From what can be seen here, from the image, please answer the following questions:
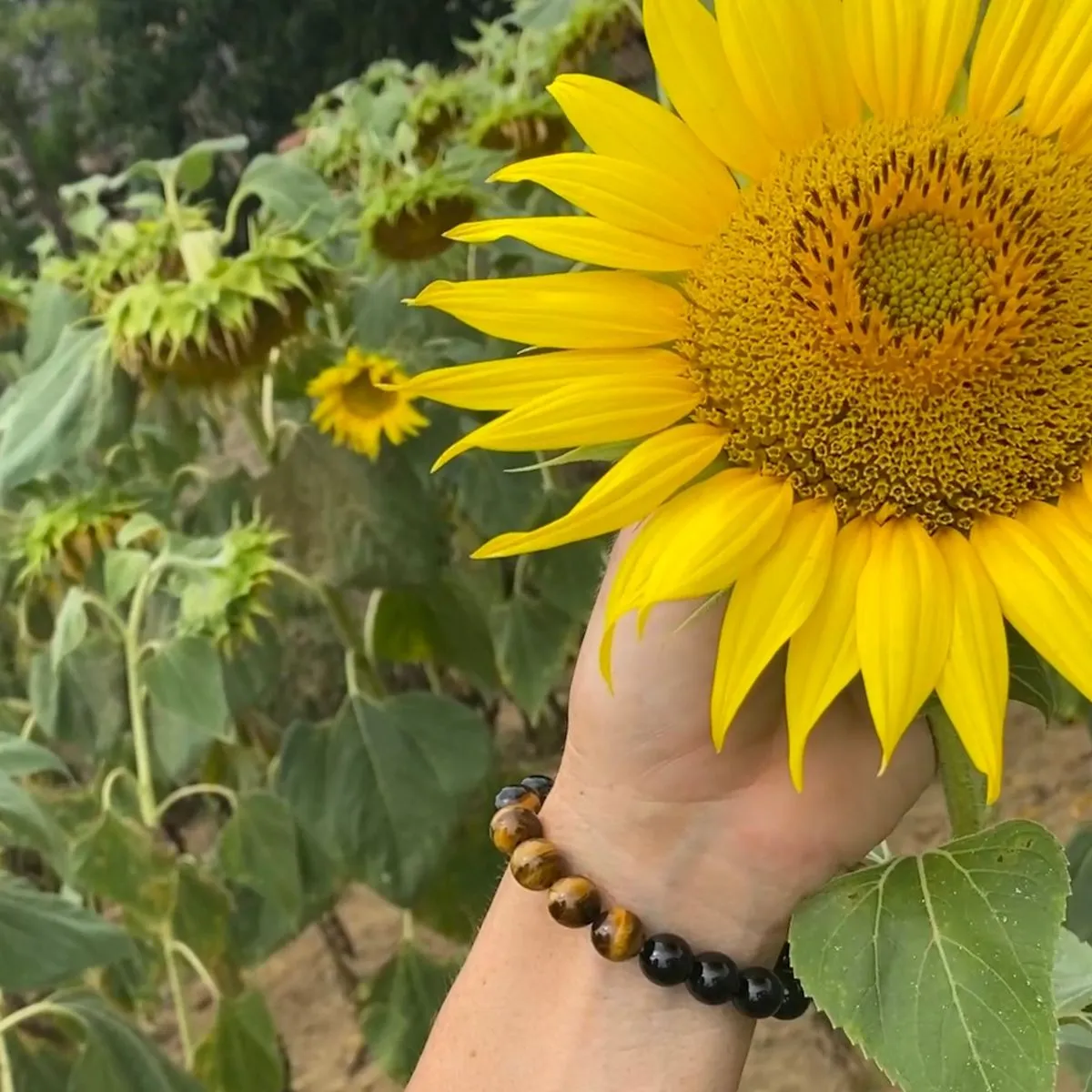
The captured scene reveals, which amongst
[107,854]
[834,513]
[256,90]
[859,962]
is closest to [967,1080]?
[859,962]

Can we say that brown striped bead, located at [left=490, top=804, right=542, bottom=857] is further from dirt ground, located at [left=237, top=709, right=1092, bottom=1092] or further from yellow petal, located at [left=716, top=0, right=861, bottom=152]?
dirt ground, located at [left=237, top=709, right=1092, bottom=1092]

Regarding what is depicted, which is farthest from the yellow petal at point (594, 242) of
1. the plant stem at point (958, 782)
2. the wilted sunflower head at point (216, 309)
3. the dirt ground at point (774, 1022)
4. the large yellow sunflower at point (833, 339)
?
the dirt ground at point (774, 1022)

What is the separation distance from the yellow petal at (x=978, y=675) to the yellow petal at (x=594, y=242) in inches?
7.5

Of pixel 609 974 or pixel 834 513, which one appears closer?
pixel 834 513

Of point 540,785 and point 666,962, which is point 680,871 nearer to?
point 666,962

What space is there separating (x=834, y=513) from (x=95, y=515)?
2.49 ft

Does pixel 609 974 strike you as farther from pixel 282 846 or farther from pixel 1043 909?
pixel 282 846

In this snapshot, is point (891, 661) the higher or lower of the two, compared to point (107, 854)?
higher

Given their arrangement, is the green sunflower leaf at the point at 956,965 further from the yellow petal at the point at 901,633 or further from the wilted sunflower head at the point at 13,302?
the wilted sunflower head at the point at 13,302

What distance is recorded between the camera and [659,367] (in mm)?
580

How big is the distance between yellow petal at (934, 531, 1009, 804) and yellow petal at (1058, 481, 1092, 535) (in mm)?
50

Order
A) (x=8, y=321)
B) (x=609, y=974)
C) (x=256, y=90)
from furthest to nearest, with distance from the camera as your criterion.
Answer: (x=256, y=90) → (x=8, y=321) → (x=609, y=974)

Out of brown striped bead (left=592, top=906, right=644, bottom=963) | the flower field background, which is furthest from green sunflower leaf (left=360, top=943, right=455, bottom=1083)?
brown striped bead (left=592, top=906, right=644, bottom=963)

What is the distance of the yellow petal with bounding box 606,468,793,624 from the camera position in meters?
0.50
